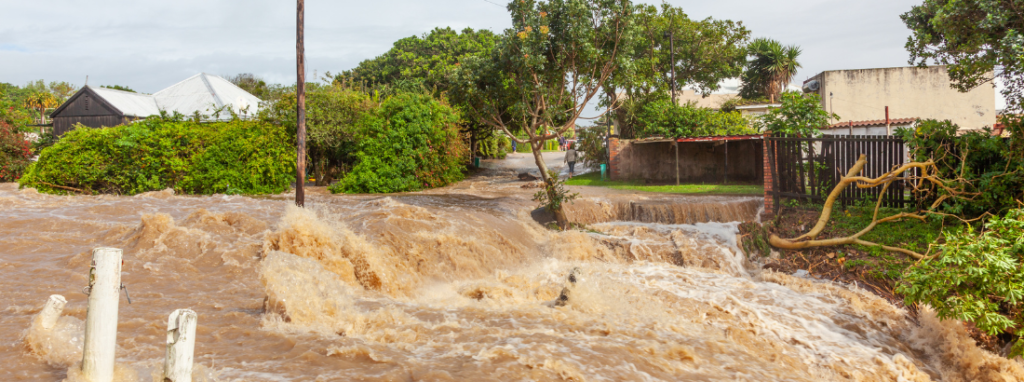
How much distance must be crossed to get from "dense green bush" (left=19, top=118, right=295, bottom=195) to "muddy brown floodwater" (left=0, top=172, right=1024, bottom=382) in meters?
4.82

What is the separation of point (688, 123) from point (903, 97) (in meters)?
9.40

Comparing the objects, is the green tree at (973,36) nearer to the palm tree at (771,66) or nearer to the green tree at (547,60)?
the green tree at (547,60)

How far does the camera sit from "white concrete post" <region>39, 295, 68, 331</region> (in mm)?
4043

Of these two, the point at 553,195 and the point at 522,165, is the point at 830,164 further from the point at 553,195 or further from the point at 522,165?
the point at 522,165

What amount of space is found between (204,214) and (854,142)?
11.6 m

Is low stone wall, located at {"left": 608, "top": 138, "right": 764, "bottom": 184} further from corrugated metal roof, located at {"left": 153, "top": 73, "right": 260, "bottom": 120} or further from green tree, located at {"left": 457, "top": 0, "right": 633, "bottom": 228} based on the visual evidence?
corrugated metal roof, located at {"left": 153, "top": 73, "right": 260, "bottom": 120}

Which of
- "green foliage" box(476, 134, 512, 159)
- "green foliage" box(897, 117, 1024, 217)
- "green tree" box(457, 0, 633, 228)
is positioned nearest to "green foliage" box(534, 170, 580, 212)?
"green tree" box(457, 0, 633, 228)

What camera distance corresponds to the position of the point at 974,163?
28.7 feet

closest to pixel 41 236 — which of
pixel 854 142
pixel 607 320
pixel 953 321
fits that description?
pixel 607 320

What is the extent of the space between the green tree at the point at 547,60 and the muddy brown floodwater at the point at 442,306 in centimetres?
362

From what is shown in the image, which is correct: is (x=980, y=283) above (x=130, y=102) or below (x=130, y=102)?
below

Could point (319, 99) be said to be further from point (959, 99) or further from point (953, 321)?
point (959, 99)

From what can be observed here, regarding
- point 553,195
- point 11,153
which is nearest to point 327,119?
point 553,195

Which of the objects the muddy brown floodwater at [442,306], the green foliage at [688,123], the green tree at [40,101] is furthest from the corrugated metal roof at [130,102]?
the green tree at [40,101]
